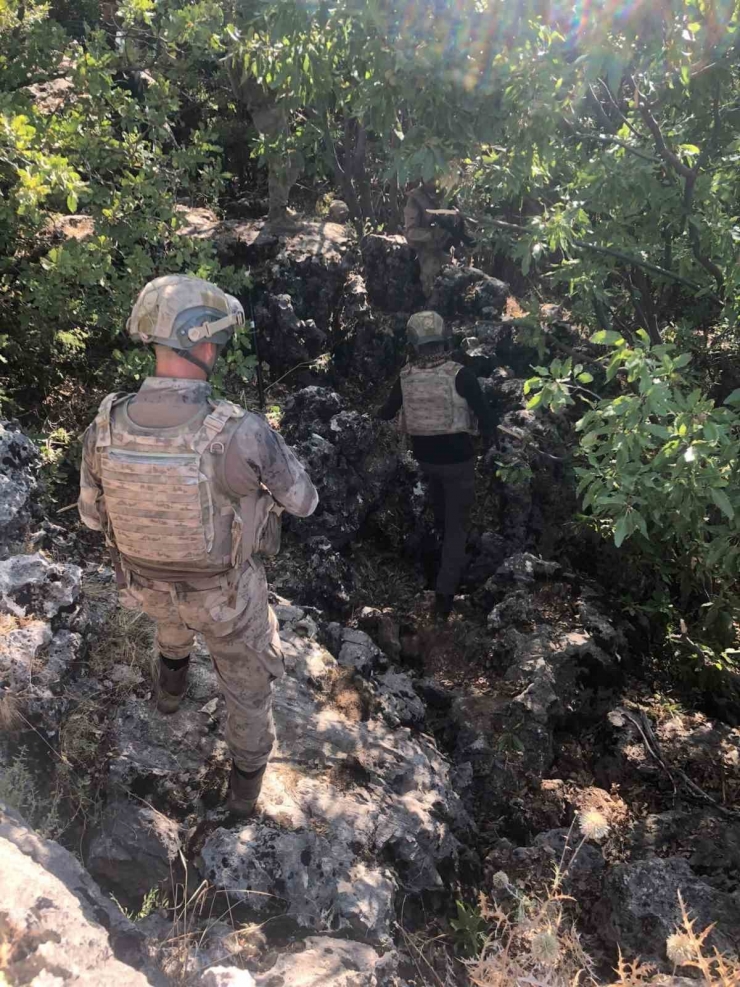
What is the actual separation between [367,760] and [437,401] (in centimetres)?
286

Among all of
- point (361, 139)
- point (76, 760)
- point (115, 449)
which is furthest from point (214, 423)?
point (361, 139)

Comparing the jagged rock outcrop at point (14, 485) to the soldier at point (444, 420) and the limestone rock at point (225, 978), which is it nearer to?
the limestone rock at point (225, 978)

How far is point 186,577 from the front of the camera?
8.47ft

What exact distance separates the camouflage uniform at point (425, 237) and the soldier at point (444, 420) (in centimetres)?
281

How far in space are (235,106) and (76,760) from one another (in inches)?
368

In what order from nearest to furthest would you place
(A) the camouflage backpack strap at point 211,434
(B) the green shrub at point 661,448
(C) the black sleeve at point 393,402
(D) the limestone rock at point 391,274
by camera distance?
(A) the camouflage backpack strap at point 211,434 → (B) the green shrub at point 661,448 → (C) the black sleeve at point 393,402 → (D) the limestone rock at point 391,274

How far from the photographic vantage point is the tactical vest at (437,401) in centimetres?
514

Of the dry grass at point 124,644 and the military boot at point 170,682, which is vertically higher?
the military boot at point 170,682

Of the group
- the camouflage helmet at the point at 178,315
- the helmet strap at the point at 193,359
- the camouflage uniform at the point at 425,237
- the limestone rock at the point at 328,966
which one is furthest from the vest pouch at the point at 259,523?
the camouflage uniform at the point at 425,237

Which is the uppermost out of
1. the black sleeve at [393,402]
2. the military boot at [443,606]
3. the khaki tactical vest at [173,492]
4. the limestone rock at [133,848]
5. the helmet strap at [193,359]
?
the helmet strap at [193,359]

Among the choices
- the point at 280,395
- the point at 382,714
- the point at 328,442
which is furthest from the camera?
the point at 280,395

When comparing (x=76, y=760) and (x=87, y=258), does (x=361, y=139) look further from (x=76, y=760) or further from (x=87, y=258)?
(x=76, y=760)

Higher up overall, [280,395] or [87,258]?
[87,258]

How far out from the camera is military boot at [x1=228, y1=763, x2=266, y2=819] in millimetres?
2845
